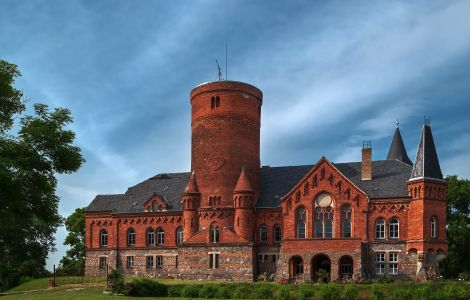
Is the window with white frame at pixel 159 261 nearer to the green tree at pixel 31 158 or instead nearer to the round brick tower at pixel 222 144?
the round brick tower at pixel 222 144

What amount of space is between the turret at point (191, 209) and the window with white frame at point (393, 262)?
701 inches

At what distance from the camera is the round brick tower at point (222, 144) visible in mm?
58250

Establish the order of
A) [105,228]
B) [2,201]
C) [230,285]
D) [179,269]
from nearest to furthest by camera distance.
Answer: [2,201]
[230,285]
[179,269]
[105,228]

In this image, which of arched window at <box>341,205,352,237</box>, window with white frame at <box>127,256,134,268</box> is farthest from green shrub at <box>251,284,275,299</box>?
window with white frame at <box>127,256,134,268</box>

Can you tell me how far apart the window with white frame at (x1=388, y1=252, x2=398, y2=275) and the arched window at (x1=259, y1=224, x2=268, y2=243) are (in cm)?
1156

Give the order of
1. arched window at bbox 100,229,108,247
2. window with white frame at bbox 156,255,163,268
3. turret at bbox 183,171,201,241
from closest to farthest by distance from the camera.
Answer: turret at bbox 183,171,201,241
window with white frame at bbox 156,255,163,268
arched window at bbox 100,229,108,247

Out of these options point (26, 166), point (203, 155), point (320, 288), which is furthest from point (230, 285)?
point (26, 166)

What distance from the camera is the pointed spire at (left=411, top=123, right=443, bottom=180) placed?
51.4m

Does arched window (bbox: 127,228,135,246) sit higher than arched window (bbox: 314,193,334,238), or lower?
lower

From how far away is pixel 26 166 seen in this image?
27297mm

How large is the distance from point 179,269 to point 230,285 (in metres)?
13.3

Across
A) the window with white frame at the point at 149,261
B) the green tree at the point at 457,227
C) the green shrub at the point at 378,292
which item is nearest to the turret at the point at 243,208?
the window with white frame at the point at 149,261

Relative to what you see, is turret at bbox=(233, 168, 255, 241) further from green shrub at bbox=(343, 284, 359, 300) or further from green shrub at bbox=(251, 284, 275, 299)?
green shrub at bbox=(343, 284, 359, 300)

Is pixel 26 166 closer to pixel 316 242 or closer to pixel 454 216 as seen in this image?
pixel 316 242
